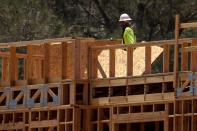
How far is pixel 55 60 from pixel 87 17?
16.8 m

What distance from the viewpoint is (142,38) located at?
42906mm

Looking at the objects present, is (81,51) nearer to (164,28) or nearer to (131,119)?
(131,119)

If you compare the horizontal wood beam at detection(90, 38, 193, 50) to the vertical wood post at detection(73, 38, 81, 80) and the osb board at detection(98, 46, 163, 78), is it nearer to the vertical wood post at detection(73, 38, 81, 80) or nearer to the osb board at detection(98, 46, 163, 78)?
the osb board at detection(98, 46, 163, 78)

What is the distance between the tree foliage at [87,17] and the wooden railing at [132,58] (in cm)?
1425

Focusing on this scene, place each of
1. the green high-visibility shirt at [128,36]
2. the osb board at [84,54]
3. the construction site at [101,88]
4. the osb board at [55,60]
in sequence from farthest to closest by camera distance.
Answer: the green high-visibility shirt at [128,36], the osb board at [55,60], the osb board at [84,54], the construction site at [101,88]

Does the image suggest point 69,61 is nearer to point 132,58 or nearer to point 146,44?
point 132,58

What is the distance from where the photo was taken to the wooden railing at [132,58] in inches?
1056

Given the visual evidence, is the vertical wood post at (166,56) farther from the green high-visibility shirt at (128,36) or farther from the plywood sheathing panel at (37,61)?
the plywood sheathing panel at (37,61)

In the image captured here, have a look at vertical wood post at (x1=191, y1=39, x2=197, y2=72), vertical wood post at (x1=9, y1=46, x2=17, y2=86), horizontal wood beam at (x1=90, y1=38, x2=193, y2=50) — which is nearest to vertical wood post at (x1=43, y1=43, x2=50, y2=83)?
Result: vertical wood post at (x1=9, y1=46, x2=17, y2=86)

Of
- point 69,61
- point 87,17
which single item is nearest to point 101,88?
point 69,61

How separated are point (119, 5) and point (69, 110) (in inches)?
635

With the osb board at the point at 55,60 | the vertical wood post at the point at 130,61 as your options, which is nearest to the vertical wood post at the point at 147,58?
the vertical wood post at the point at 130,61

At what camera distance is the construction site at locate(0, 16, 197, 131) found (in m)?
26.6

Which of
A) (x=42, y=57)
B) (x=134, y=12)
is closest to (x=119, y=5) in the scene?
(x=134, y=12)
